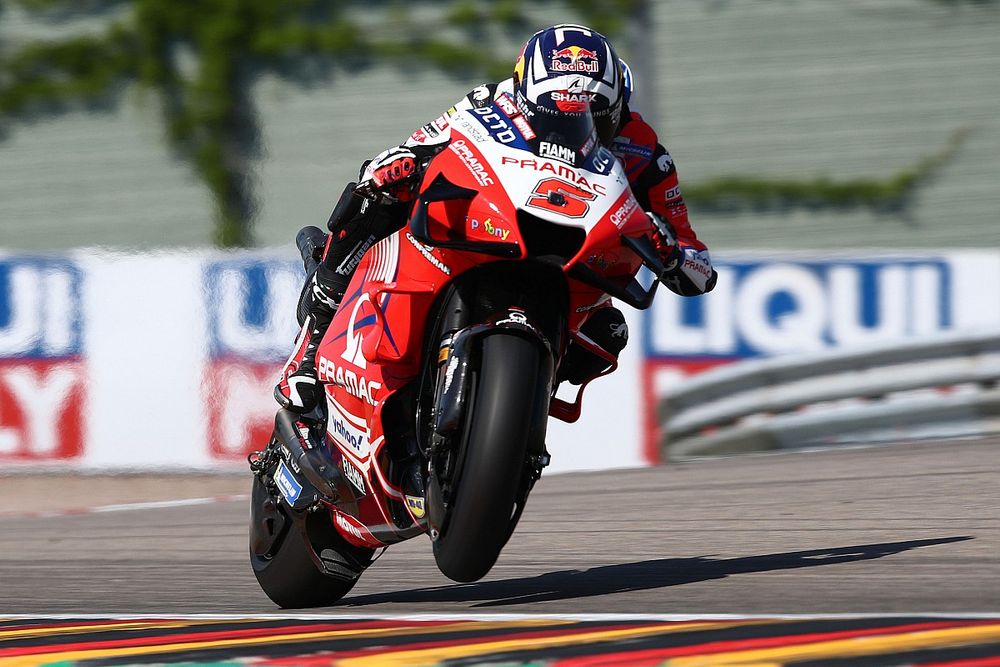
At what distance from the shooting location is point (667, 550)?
5832 mm

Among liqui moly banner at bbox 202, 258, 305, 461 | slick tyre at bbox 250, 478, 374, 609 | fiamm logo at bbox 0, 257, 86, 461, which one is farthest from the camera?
fiamm logo at bbox 0, 257, 86, 461

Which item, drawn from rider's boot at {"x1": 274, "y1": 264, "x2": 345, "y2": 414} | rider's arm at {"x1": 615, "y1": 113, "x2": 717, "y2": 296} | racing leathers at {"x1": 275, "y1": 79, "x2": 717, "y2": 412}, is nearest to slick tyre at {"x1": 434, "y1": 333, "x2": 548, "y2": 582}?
racing leathers at {"x1": 275, "y1": 79, "x2": 717, "y2": 412}

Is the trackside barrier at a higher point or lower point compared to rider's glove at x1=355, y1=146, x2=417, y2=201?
lower

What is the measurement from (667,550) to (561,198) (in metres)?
2.25

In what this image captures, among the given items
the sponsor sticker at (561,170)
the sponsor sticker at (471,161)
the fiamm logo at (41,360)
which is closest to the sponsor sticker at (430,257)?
the sponsor sticker at (471,161)

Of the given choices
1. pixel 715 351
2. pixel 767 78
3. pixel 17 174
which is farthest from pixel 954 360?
pixel 17 174

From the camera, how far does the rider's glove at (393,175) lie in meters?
4.38

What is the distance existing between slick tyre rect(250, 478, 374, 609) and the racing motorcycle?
270 millimetres

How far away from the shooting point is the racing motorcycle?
3.90 metres

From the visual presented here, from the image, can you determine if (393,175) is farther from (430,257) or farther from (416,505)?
(416,505)

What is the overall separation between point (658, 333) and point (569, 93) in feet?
22.0

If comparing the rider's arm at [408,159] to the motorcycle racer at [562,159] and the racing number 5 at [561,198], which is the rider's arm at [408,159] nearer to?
the motorcycle racer at [562,159]

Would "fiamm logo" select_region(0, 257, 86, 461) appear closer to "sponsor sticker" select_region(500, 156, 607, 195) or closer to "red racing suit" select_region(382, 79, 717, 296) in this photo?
"red racing suit" select_region(382, 79, 717, 296)

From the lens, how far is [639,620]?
12.9ft
